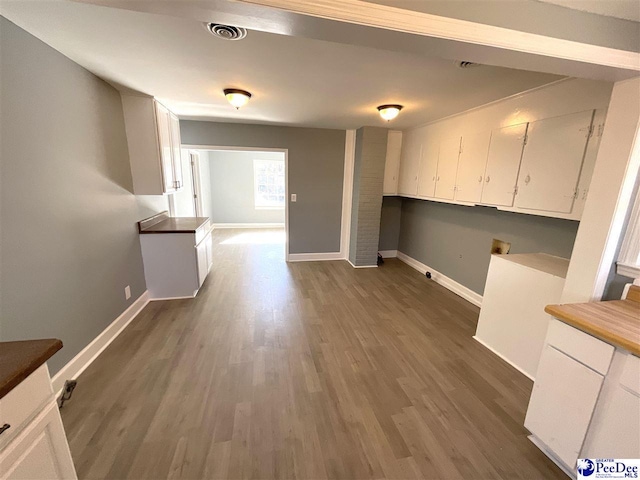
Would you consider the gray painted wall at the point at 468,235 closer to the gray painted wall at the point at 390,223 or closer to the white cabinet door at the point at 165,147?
the gray painted wall at the point at 390,223

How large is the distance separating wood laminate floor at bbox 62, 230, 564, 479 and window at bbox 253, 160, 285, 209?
5030 millimetres

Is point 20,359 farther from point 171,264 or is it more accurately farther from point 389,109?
point 389,109

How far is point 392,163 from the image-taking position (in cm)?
450

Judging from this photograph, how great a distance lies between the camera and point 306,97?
2.67 metres

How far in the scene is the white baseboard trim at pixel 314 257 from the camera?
4859 millimetres

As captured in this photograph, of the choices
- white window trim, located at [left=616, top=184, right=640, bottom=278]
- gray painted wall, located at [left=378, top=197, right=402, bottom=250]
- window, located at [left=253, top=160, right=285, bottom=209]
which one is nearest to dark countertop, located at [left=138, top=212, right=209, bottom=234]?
gray painted wall, located at [left=378, top=197, right=402, bottom=250]

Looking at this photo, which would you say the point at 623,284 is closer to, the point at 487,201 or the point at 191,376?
the point at 487,201

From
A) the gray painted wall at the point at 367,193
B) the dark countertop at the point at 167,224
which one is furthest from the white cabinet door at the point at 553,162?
the dark countertop at the point at 167,224

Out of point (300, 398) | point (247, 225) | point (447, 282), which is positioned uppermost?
point (247, 225)

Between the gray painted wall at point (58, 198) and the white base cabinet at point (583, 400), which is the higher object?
the gray painted wall at point (58, 198)

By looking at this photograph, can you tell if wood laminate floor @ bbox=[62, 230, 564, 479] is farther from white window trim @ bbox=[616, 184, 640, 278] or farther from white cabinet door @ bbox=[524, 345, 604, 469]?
white window trim @ bbox=[616, 184, 640, 278]

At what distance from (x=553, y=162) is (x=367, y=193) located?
8.22ft

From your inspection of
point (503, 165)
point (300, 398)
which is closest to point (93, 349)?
point (300, 398)

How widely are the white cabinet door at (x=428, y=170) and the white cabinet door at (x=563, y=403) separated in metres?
2.69
